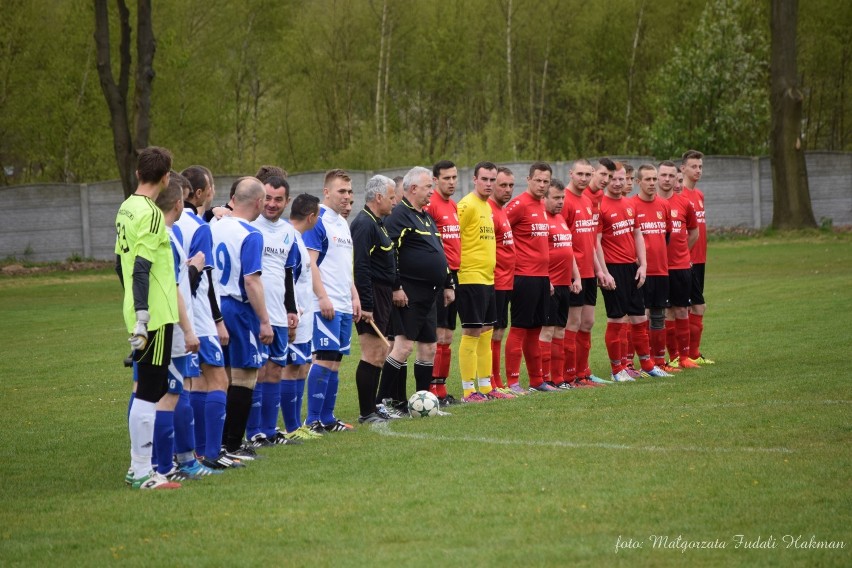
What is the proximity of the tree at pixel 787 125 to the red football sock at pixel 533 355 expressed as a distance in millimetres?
26340

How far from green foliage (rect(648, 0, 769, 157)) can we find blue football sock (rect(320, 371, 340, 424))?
36.1 meters

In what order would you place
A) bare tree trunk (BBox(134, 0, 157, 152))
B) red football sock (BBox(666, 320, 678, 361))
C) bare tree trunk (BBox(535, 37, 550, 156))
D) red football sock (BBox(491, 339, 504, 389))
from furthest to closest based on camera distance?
bare tree trunk (BBox(535, 37, 550, 156)) < bare tree trunk (BBox(134, 0, 157, 152)) < red football sock (BBox(666, 320, 678, 361)) < red football sock (BBox(491, 339, 504, 389))

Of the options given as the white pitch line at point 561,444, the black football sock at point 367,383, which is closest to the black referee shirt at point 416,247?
the black football sock at point 367,383

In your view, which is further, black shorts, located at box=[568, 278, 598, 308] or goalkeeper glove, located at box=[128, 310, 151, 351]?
black shorts, located at box=[568, 278, 598, 308]

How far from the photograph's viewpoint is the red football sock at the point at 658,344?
14367 millimetres

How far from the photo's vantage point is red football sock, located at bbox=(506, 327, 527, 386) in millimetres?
12891

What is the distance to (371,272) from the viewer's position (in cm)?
1082

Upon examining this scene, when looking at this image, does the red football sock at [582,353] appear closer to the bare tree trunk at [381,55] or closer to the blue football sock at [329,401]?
the blue football sock at [329,401]

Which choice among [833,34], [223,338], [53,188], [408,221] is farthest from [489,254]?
[833,34]

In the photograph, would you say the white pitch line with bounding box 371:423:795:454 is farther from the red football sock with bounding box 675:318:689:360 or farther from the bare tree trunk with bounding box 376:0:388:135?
the bare tree trunk with bounding box 376:0:388:135

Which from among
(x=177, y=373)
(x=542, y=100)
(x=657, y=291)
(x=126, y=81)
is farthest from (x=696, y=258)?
(x=542, y=100)

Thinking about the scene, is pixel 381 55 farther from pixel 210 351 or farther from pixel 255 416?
pixel 210 351

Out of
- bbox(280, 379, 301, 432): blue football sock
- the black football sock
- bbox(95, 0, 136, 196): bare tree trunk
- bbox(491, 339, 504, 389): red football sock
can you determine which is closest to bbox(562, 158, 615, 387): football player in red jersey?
bbox(491, 339, 504, 389): red football sock

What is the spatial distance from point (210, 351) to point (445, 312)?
4.34m
